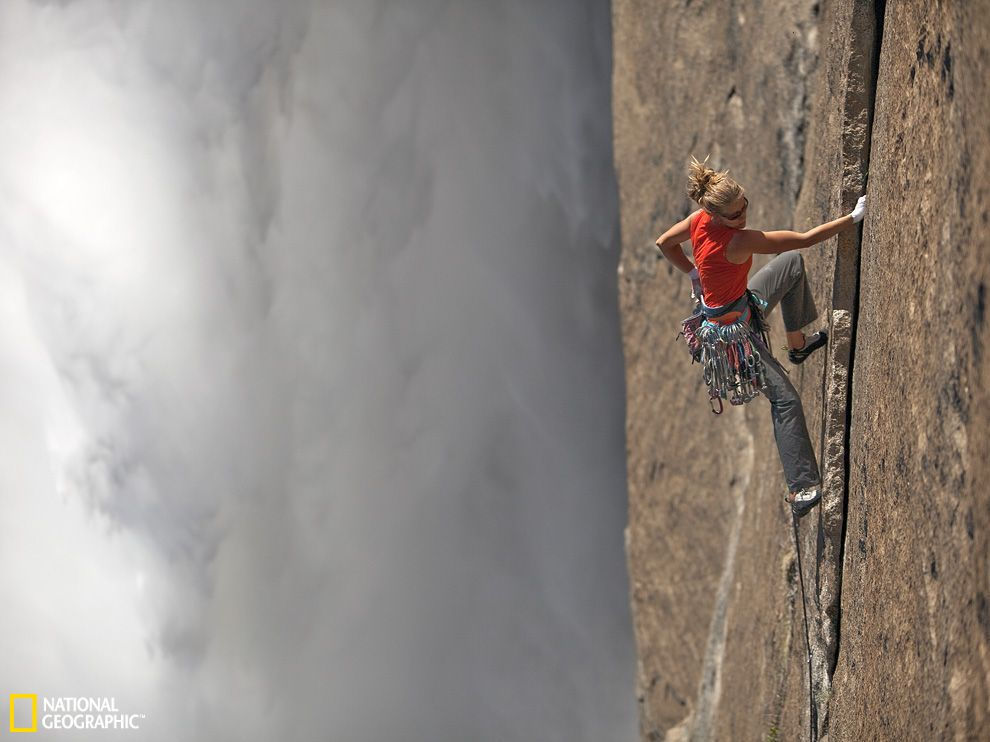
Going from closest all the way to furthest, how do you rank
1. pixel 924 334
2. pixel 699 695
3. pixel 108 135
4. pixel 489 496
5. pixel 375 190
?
pixel 924 334, pixel 699 695, pixel 108 135, pixel 375 190, pixel 489 496

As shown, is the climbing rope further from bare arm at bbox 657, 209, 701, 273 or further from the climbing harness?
bare arm at bbox 657, 209, 701, 273

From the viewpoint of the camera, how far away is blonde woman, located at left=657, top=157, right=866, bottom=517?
11.9ft

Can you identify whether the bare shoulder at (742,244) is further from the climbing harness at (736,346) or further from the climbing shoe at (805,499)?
the climbing shoe at (805,499)

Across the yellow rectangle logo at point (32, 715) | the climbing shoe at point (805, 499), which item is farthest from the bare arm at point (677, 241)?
the yellow rectangle logo at point (32, 715)

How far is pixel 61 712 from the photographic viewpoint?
9320 millimetres

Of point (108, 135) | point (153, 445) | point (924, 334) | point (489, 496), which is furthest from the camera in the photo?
point (489, 496)

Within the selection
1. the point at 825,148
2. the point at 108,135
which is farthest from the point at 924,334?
the point at 108,135

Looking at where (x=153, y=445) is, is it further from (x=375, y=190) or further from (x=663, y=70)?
(x=663, y=70)

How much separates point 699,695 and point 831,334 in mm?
4099

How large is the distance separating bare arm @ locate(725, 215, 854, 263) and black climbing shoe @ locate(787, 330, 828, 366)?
44 cm

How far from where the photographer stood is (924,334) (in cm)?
294

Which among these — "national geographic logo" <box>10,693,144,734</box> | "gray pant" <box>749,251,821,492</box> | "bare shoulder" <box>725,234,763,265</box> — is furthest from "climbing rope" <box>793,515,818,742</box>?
"national geographic logo" <box>10,693,144,734</box>

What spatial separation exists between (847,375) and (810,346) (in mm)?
204

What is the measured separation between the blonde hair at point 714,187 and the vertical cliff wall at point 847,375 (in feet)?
1.44
